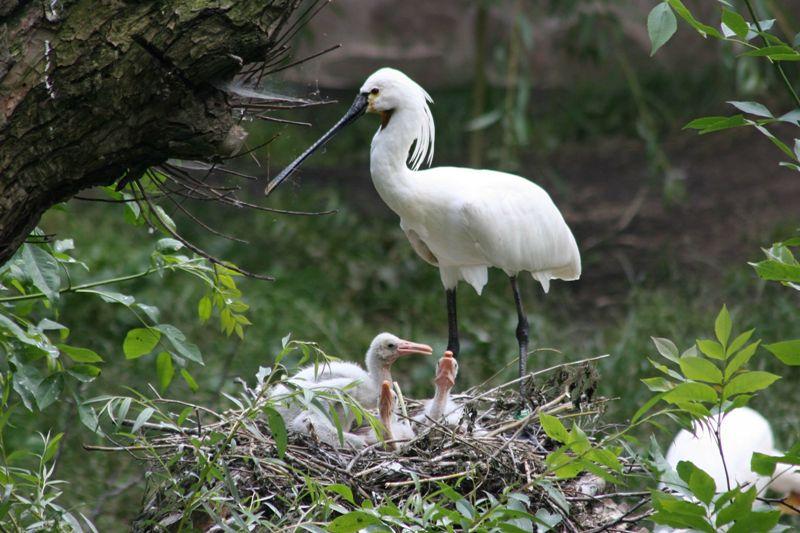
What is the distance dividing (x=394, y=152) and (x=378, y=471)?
141 centimetres

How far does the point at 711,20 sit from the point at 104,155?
33.6ft

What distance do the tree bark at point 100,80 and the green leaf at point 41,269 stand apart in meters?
0.18

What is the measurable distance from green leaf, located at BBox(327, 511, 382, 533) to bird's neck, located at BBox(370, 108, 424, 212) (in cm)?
215

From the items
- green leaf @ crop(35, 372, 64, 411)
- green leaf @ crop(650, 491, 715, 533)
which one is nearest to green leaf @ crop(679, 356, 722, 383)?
green leaf @ crop(650, 491, 715, 533)

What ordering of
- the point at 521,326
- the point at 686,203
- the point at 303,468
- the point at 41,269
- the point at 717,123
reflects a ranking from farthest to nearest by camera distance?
the point at 686,203, the point at 521,326, the point at 303,468, the point at 41,269, the point at 717,123

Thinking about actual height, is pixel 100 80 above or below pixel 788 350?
above

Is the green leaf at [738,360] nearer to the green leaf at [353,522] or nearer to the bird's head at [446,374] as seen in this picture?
the green leaf at [353,522]

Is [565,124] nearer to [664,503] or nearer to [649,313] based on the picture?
[649,313]

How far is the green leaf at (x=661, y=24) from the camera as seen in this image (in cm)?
220

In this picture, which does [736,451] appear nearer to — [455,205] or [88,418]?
[455,205]

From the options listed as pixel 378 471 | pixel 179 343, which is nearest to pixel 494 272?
pixel 378 471

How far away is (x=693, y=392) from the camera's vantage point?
2182 mm

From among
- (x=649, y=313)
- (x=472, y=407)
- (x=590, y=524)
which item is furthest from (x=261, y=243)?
(x=590, y=524)

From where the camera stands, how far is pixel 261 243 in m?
8.67
